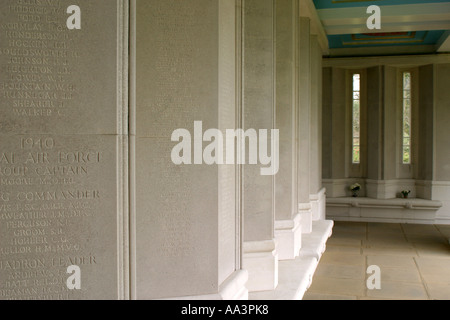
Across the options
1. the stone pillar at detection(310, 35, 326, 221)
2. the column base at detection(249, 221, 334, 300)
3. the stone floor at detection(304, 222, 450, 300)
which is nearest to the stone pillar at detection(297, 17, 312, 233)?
the column base at detection(249, 221, 334, 300)

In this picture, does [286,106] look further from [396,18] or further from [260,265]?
[396,18]

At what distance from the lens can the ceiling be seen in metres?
11.3

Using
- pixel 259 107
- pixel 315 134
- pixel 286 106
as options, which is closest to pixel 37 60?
pixel 259 107

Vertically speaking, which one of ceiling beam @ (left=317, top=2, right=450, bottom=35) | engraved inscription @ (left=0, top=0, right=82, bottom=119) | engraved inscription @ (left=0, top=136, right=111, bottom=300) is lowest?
engraved inscription @ (left=0, top=136, right=111, bottom=300)

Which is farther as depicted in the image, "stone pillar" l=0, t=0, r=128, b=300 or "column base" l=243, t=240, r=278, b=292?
"column base" l=243, t=240, r=278, b=292

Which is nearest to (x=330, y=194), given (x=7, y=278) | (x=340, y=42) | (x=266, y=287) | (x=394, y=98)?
(x=394, y=98)

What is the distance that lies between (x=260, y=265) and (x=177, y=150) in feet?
8.10

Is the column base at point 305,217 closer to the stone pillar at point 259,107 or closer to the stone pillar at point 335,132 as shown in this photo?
the stone pillar at point 259,107

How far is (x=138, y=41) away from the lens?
391 centimetres

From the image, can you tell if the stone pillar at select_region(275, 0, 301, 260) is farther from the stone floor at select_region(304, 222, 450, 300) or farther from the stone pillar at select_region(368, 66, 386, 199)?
the stone pillar at select_region(368, 66, 386, 199)

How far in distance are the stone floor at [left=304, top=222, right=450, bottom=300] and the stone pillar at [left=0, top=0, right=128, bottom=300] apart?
4823 millimetres

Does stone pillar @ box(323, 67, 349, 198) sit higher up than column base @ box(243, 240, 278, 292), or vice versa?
stone pillar @ box(323, 67, 349, 198)

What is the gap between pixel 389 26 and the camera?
12.8m

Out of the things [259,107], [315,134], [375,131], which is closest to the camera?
[259,107]
